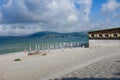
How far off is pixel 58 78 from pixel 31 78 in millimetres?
1469

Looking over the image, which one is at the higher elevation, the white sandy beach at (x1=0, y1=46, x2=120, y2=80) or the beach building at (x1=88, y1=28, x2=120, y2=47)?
the beach building at (x1=88, y1=28, x2=120, y2=47)

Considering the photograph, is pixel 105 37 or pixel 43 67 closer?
pixel 43 67

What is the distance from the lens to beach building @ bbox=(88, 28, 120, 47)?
3703 centimetres

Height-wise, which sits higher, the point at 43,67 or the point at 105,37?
the point at 105,37

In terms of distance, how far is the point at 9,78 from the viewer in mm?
11664

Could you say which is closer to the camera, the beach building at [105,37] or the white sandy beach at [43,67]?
the white sandy beach at [43,67]

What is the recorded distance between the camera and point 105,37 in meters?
38.0

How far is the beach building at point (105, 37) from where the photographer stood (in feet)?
121

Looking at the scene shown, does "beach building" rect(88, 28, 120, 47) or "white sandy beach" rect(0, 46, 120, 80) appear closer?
"white sandy beach" rect(0, 46, 120, 80)

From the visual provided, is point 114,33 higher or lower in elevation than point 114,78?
higher

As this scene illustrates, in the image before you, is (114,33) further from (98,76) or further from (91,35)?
(98,76)

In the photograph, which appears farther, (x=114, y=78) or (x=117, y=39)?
(x=117, y=39)

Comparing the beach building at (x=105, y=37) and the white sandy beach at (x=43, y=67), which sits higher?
the beach building at (x=105, y=37)

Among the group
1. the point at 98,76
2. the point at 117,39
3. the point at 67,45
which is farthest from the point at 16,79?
the point at 67,45
